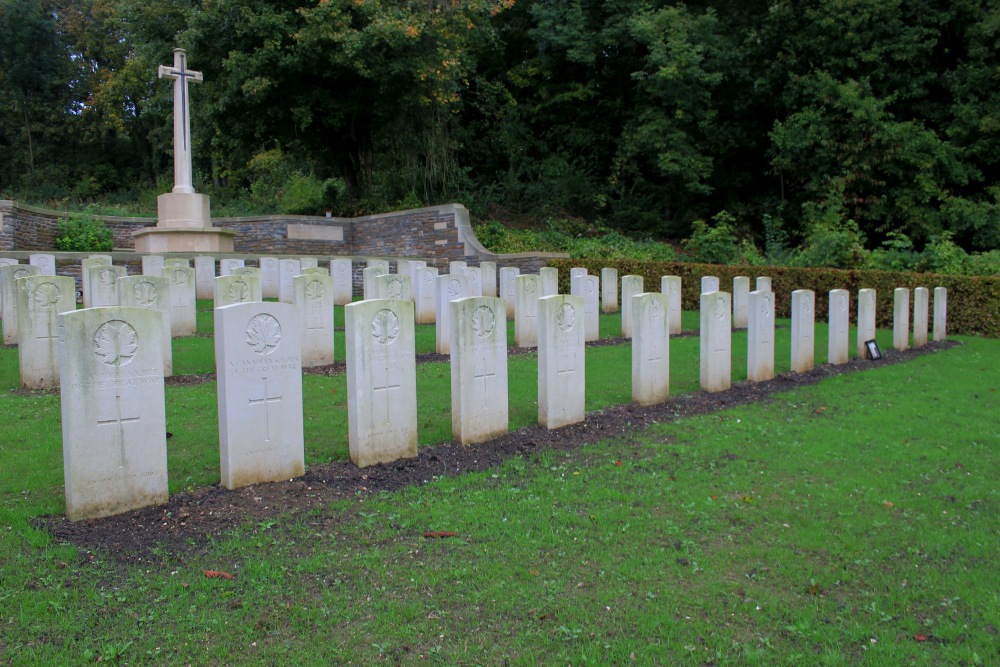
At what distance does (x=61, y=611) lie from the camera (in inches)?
129

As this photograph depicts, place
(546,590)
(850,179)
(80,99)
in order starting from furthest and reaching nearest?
(80,99), (850,179), (546,590)

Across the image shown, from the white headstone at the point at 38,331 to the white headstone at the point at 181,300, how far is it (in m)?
3.02

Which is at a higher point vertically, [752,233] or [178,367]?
[752,233]

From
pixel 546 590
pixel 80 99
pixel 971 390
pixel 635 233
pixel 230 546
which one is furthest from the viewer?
pixel 80 99

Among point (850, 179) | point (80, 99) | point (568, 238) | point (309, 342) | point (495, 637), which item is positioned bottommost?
point (495, 637)

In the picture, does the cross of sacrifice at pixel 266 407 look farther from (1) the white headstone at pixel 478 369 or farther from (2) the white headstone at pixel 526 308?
(2) the white headstone at pixel 526 308

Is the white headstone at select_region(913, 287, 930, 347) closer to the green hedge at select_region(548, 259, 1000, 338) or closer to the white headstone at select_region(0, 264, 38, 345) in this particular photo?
the green hedge at select_region(548, 259, 1000, 338)

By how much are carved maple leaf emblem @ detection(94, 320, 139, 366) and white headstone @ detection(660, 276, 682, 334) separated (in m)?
9.16

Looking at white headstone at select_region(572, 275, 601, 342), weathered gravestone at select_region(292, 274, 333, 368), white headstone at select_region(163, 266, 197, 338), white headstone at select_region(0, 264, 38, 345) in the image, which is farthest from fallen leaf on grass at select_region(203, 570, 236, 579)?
white headstone at select_region(572, 275, 601, 342)

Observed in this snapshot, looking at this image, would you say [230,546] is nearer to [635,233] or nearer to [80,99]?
[635,233]

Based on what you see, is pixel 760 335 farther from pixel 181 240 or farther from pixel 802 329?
pixel 181 240

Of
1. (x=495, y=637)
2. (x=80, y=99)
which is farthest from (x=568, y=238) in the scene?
(x=80, y=99)

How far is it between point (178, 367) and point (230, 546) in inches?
220

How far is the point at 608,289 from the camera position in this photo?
51.2 ft
